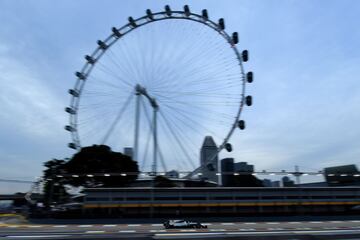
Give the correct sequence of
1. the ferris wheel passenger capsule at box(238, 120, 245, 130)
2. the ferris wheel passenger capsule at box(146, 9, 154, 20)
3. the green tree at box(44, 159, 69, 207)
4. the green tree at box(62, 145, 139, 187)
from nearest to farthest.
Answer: the ferris wheel passenger capsule at box(238, 120, 245, 130), the ferris wheel passenger capsule at box(146, 9, 154, 20), the green tree at box(62, 145, 139, 187), the green tree at box(44, 159, 69, 207)

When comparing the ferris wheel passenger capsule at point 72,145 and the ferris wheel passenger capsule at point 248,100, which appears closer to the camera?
the ferris wheel passenger capsule at point 248,100

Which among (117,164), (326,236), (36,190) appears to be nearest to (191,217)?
(117,164)

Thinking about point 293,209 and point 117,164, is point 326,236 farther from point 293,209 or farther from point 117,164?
point 117,164

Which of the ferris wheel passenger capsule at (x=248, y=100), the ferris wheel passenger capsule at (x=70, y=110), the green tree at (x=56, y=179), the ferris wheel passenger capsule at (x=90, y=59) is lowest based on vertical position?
the green tree at (x=56, y=179)

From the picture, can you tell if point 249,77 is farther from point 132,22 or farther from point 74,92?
point 74,92

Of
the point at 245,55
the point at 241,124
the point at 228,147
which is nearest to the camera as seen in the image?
the point at 245,55

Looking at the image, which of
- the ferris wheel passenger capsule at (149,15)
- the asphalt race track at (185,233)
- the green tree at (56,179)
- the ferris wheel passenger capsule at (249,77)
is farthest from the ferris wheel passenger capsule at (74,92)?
the asphalt race track at (185,233)

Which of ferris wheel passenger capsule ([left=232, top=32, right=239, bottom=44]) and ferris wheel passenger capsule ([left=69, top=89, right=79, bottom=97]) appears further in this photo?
ferris wheel passenger capsule ([left=69, top=89, right=79, bottom=97])

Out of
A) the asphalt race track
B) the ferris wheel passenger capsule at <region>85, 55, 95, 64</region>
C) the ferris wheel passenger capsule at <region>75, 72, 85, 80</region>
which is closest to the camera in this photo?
the asphalt race track

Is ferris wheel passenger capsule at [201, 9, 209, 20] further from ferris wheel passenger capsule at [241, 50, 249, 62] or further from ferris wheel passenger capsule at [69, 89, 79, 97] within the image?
ferris wheel passenger capsule at [69, 89, 79, 97]

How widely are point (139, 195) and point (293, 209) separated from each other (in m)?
27.5

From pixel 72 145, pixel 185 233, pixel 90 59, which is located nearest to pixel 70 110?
pixel 72 145

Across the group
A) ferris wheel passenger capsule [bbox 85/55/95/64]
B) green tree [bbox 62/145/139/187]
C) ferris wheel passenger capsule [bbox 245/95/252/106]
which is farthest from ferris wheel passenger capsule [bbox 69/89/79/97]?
ferris wheel passenger capsule [bbox 245/95/252/106]

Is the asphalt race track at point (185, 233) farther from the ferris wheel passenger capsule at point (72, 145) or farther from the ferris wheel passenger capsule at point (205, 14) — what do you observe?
the ferris wheel passenger capsule at point (205, 14)
